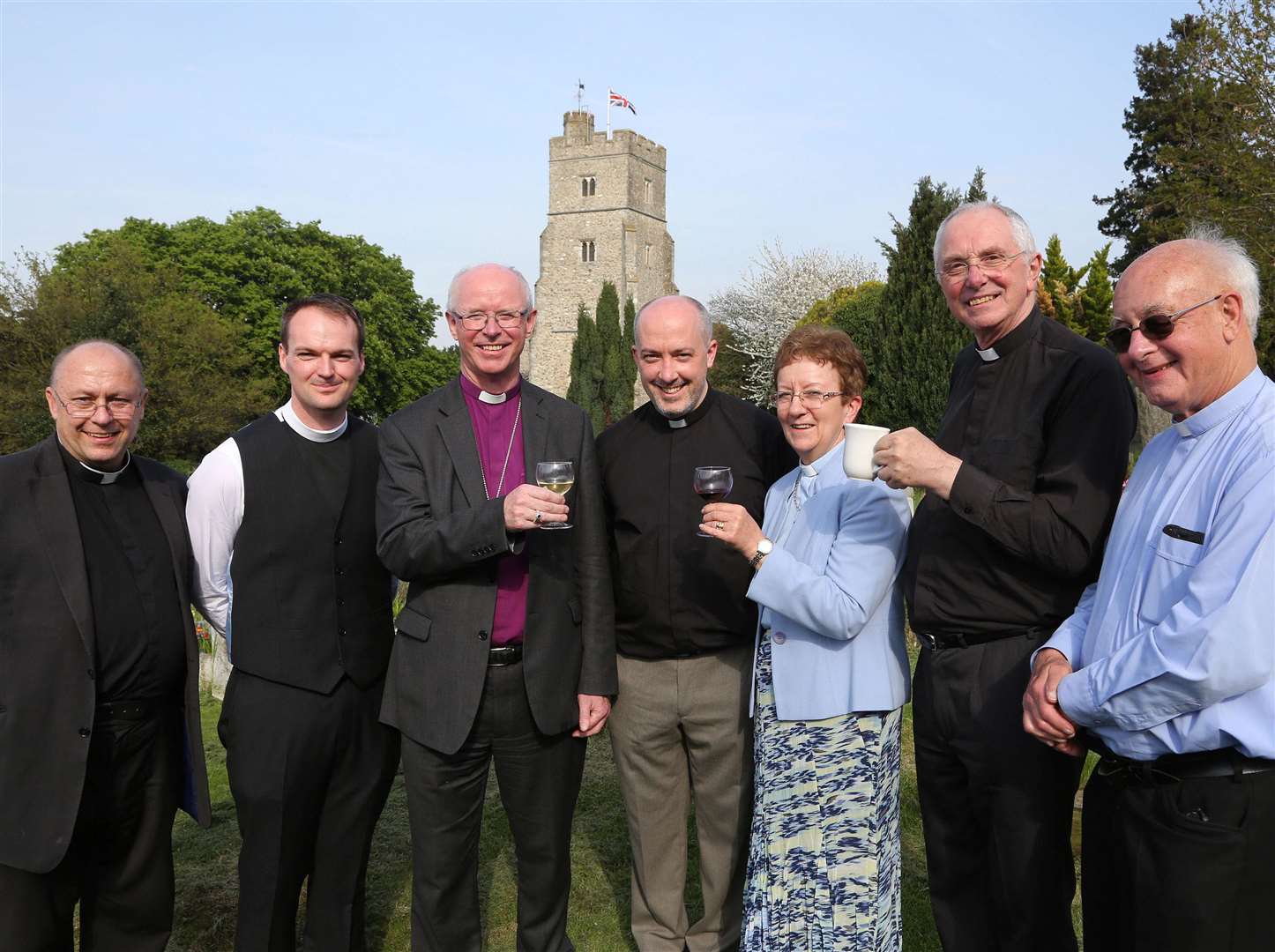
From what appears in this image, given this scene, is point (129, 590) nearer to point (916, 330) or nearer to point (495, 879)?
point (495, 879)

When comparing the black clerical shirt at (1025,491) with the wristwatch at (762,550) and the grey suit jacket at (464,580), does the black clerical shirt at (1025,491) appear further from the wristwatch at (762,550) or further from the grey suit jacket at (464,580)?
the grey suit jacket at (464,580)

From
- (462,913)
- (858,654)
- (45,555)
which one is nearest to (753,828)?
(858,654)

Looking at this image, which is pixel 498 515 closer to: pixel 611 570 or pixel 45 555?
pixel 611 570

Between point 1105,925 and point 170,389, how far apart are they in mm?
35226

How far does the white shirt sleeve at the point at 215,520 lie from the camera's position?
391 centimetres

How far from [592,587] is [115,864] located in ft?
6.60

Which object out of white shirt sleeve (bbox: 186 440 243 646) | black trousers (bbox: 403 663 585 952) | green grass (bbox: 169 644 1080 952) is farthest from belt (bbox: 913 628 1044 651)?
white shirt sleeve (bbox: 186 440 243 646)

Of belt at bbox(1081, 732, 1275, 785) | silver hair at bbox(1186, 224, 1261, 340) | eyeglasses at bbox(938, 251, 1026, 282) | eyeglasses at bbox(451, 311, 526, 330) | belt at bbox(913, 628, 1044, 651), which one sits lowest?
belt at bbox(1081, 732, 1275, 785)

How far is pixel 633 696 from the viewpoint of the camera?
429 cm

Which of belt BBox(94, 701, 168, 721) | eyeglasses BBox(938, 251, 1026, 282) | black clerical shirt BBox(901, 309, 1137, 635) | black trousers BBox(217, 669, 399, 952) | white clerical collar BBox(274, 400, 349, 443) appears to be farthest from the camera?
white clerical collar BBox(274, 400, 349, 443)

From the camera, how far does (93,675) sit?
358 centimetres

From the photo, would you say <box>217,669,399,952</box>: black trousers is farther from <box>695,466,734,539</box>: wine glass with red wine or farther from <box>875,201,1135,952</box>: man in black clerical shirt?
<box>875,201,1135,952</box>: man in black clerical shirt

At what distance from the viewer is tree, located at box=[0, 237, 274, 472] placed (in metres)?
30.2

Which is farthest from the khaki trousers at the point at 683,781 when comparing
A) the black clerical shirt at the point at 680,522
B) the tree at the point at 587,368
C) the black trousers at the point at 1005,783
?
the tree at the point at 587,368
